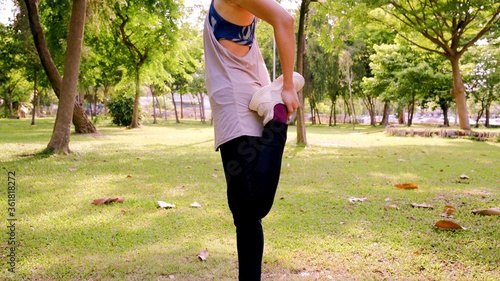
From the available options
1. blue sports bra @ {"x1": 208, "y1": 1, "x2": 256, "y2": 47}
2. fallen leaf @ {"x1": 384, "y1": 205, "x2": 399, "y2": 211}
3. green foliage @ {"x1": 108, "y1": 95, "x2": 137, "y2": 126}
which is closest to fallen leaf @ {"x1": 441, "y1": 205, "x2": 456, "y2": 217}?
fallen leaf @ {"x1": 384, "y1": 205, "x2": 399, "y2": 211}

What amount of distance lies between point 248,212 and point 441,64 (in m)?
25.0

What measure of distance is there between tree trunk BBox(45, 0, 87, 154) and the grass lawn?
173 centimetres

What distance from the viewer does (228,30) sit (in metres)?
1.82

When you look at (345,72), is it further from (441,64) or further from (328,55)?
(441,64)

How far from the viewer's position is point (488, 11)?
14656mm

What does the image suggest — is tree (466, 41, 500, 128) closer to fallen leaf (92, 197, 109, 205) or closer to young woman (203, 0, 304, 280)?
fallen leaf (92, 197, 109, 205)

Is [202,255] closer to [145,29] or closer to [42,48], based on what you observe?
[42,48]

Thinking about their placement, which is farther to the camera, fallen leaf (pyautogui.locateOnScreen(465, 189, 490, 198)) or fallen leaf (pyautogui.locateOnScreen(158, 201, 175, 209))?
fallen leaf (pyautogui.locateOnScreen(465, 189, 490, 198))

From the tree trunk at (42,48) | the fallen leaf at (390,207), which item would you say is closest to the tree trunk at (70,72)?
the tree trunk at (42,48)

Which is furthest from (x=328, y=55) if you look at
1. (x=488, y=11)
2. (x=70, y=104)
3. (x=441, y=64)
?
(x=70, y=104)

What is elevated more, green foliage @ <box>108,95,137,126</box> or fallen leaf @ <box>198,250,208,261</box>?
green foliage @ <box>108,95,137,126</box>

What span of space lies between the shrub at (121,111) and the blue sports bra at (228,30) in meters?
25.1

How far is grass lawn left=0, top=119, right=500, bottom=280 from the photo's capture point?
255cm

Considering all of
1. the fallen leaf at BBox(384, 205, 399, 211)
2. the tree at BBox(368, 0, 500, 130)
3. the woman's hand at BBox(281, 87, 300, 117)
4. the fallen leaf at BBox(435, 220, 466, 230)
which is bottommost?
the fallen leaf at BBox(384, 205, 399, 211)
